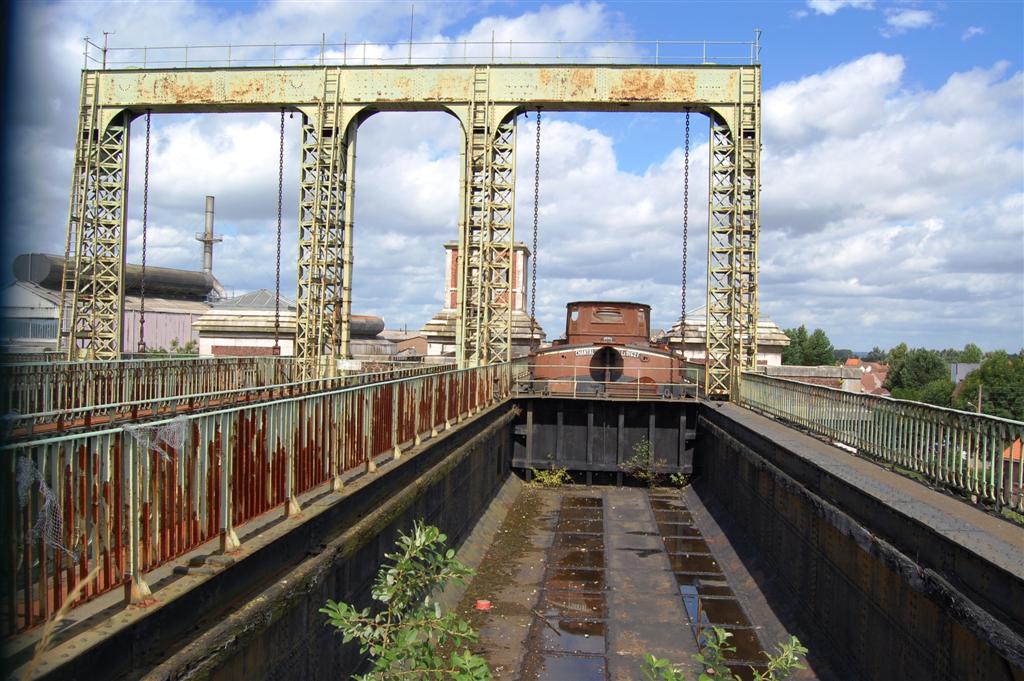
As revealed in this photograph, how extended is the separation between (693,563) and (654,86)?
12.3 meters

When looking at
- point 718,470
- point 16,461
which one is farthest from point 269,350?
point 16,461

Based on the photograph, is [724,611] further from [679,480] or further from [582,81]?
[582,81]

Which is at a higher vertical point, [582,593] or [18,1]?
[18,1]

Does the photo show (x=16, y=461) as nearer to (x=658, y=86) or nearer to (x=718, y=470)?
(x=718, y=470)

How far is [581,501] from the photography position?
1869 cm

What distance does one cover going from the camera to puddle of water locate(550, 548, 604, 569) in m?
12.9

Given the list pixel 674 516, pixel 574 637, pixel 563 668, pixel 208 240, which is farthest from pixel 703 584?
pixel 208 240

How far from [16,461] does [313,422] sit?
3639 millimetres

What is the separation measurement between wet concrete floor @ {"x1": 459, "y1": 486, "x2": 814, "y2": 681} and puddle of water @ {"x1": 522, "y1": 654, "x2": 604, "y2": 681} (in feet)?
0.04

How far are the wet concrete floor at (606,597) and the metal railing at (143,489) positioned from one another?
135 inches

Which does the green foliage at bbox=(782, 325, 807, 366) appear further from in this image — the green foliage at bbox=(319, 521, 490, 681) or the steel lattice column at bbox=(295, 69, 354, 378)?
the green foliage at bbox=(319, 521, 490, 681)

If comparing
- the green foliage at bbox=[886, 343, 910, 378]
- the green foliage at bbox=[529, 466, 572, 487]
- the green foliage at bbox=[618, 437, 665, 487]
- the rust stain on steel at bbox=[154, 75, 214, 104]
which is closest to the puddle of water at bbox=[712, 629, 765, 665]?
the green foliage at bbox=[618, 437, 665, 487]

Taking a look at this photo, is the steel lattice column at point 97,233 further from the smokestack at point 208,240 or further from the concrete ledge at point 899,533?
the smokestack at point 208,240

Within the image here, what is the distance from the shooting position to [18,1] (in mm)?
2410
